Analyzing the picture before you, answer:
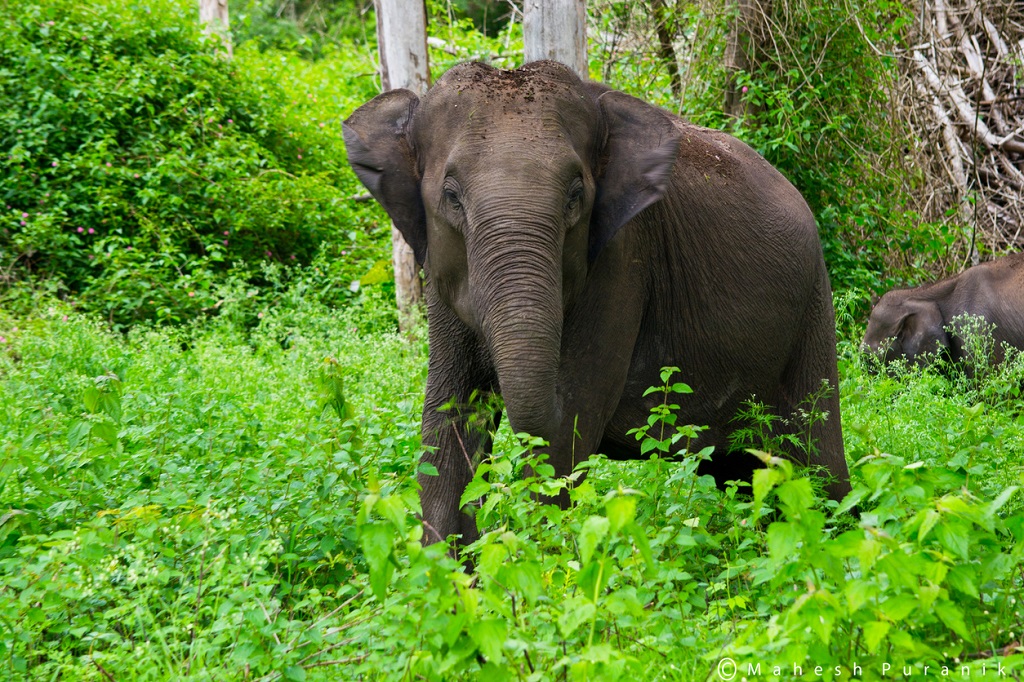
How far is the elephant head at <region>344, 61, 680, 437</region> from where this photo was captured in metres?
3.51

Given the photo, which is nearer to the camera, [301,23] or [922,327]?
[922,327]

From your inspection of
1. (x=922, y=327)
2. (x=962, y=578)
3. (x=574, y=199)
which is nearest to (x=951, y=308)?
(x=922, y=327)

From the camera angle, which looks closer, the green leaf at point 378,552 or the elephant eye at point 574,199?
the green leaf at point 378,552

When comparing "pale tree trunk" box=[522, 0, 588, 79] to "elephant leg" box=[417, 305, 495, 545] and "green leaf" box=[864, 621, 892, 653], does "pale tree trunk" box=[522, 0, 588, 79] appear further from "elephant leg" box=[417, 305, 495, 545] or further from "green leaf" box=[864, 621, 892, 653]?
"green leaf" box=[864, 621, 892, 653]

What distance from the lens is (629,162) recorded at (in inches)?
157

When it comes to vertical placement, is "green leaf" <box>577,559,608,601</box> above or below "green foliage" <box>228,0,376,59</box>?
above

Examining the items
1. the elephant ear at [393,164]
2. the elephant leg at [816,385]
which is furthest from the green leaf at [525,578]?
the elephant leg at [816,385]

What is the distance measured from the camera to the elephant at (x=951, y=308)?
917 centimetres

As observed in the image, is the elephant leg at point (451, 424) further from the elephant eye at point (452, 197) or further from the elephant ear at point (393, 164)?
the elephant eye at point (452, 197)

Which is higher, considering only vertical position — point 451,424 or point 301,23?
point 451,424

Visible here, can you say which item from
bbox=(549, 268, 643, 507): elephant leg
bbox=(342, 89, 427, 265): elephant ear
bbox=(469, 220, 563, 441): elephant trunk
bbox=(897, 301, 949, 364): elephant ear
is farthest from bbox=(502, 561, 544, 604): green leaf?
bbox=(897, 301, 949, 364): elephant ear

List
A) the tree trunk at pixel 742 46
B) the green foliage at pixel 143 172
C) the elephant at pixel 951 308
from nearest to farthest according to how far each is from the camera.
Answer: the tree trunk at pixel 742 46, the green foliage at pixel 143 172, the elephant at pixel 951 308

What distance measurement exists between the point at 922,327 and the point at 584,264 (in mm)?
6221

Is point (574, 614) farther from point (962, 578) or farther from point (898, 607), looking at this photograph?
point (962, 578)
